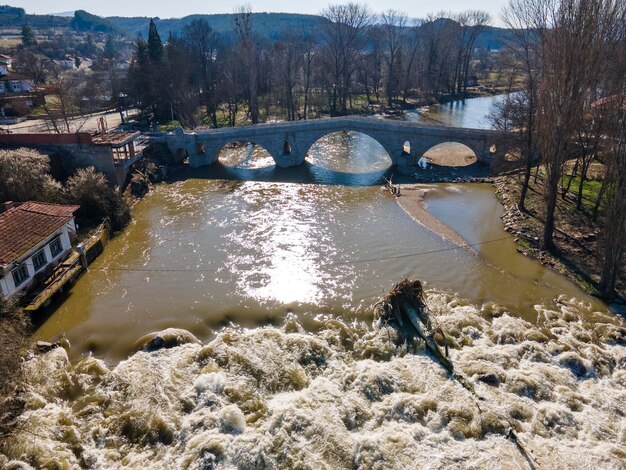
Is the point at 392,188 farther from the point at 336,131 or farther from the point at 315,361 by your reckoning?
the point at 315,361

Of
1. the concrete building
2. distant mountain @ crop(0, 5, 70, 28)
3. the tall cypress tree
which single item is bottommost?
the concrete building

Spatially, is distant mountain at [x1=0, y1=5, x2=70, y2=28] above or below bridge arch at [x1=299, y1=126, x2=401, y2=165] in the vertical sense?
above

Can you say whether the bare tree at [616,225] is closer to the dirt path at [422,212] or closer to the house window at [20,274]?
the dirt path at [422,212]

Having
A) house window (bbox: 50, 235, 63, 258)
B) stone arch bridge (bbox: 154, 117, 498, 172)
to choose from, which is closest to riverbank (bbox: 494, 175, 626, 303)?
stone arch bridge (bbox: 154, 117, 498, 172)

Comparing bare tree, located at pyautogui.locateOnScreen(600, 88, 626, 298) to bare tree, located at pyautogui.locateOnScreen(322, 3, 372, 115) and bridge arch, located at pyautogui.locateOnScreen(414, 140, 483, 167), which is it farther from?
bare tree, located at pyautogui.locateOnScreen(322, 3, 372, 115)

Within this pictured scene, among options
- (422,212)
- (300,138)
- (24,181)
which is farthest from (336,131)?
(24,181)

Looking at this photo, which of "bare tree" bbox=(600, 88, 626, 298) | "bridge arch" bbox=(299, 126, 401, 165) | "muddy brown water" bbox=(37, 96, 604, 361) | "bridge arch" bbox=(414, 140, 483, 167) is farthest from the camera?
"bridge arch" bbox=(299, 126, 401, 165)
